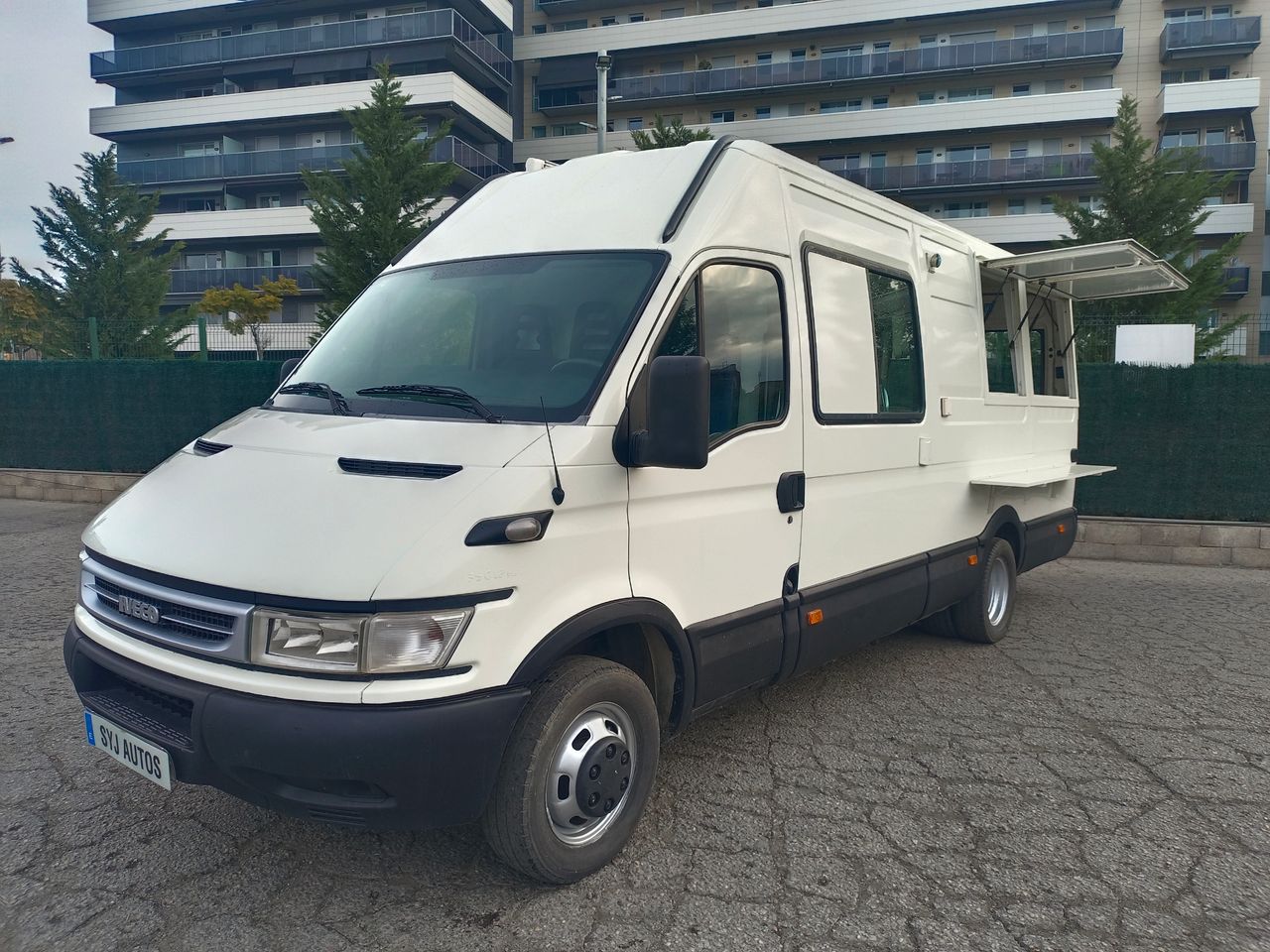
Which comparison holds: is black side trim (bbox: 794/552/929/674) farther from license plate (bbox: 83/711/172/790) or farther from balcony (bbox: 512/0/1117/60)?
balcony (bbox: 512/0/1117/60)

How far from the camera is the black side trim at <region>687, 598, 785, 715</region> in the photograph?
3.59 metres

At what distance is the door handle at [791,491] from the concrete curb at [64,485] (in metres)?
10.8

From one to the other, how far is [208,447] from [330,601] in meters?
1.25

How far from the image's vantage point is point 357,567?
2672mm

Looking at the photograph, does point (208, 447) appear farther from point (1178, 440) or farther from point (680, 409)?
point (1178, 440)

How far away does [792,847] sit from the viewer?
347cm

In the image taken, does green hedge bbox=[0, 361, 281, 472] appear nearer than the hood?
No

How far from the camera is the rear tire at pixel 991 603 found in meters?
6.03

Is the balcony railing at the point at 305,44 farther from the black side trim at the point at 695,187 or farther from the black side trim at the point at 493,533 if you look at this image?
the black side trim at the point at 493,533

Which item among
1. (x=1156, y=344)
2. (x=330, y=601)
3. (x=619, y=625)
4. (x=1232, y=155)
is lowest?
(x=619, y=625)

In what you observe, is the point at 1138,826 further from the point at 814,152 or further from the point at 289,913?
the point at 814,152

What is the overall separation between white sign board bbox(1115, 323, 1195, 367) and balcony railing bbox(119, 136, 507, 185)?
1506 inches

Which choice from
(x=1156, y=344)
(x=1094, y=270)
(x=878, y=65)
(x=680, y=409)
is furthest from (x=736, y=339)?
(x=878, y=65)

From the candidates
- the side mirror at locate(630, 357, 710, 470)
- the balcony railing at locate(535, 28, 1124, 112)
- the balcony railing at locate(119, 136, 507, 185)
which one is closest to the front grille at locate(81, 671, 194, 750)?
the side mirror at locate(630, 357, 710, 470)
